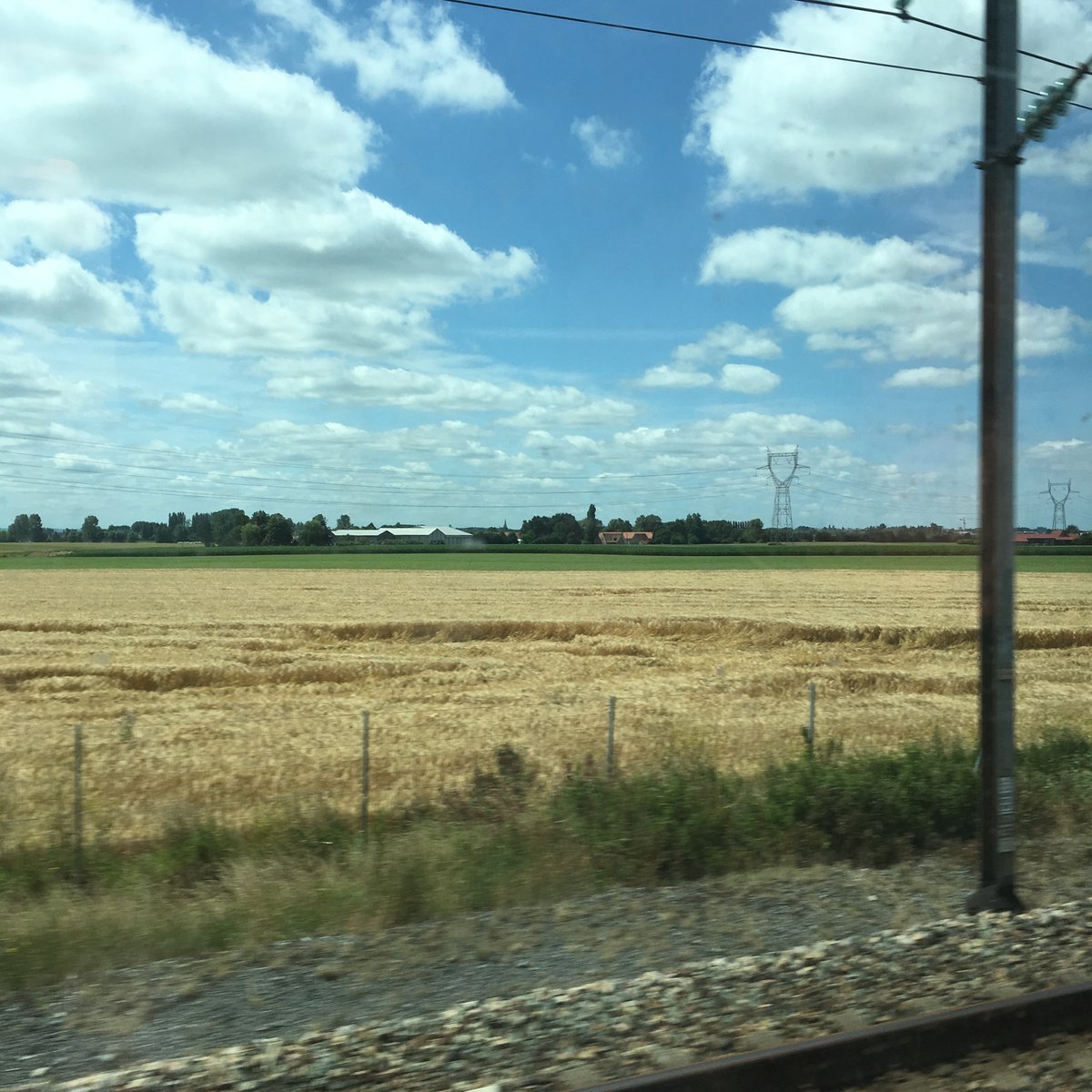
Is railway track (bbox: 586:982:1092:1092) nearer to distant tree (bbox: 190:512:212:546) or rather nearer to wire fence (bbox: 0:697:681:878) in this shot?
wire fence (bbox: 0:697:681:878)

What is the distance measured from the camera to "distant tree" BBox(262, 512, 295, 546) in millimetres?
96375

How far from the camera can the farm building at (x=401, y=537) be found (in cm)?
10625

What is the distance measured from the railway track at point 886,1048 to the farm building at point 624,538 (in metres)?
96.5

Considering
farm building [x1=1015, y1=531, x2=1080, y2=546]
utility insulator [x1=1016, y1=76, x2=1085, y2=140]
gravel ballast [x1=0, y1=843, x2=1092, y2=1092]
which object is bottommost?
gravel ballast [x1=0, y1=843, x2=1092, y2=1092]

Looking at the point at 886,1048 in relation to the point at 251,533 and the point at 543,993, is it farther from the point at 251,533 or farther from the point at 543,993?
the point at 251,533

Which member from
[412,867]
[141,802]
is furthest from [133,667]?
[412,867]

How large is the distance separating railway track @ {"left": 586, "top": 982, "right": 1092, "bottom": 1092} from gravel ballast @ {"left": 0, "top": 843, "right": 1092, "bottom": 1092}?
299 mm

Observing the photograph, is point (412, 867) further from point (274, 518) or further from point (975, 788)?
point (274, 518)

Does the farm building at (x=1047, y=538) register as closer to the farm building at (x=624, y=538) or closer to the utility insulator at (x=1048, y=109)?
the farm building at (x=624, y=538)

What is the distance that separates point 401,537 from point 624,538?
23529 millimetres

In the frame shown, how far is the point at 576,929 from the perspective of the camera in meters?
7.35

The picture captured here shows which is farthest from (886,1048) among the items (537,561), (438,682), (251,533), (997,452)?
(251,533)

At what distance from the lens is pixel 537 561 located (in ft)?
304

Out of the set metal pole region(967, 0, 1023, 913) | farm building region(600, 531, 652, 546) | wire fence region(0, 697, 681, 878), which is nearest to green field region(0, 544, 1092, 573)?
farm building region(600, 531, 652, 546)
